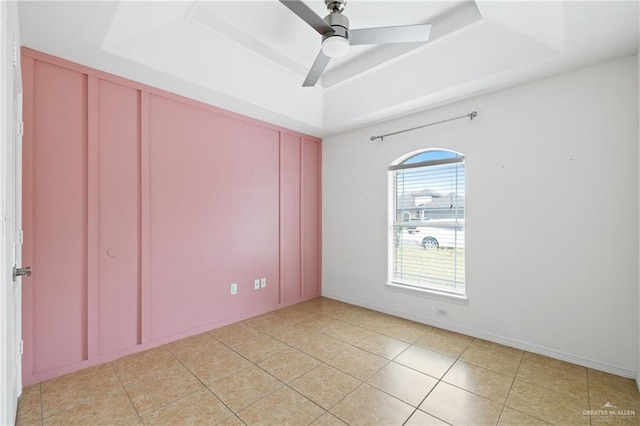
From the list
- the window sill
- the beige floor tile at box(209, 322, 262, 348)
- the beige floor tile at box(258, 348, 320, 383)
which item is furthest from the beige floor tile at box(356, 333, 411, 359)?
the beige floor tile at box(209, 322, 262, 348)

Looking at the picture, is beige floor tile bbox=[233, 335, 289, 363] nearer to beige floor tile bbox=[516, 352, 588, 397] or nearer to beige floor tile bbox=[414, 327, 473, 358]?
beige floor tile bbox=[414, 327, 473, 358]

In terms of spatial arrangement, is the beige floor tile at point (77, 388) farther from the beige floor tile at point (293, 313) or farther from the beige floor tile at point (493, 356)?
the beige floor tile at point (493, 356)

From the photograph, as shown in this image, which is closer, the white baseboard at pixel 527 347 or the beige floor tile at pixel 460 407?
the beige floor tile at pixel 460 407

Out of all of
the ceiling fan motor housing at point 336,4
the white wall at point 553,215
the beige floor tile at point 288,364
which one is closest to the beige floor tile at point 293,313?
the beige floor tile at point 288,364

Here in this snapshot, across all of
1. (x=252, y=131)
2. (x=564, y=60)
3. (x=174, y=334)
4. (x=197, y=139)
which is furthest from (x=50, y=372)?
(x=564, y=60)

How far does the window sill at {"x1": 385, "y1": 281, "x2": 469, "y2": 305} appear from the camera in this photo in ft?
10.6

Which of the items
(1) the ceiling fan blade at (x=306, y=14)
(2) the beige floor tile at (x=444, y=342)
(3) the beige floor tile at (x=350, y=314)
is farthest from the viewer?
(3) the beige floor tile at (x=350, y=314)

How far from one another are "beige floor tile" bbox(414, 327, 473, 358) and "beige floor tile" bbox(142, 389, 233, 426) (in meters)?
1.92

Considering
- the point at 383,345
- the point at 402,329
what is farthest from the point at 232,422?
the point at 402,329

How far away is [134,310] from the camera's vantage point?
2.80 metres

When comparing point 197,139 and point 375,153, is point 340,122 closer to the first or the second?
point 375,153

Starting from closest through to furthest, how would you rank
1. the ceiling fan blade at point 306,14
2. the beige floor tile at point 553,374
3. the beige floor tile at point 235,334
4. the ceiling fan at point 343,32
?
the ceiling fan blade at point 306,14
the ceiling fan at point 343,32
the beige floor tile at point 553,374
the beige floor tile at point 235,334

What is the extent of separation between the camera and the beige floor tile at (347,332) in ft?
10.2

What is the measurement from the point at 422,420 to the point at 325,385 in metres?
0.72
